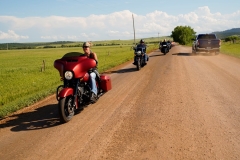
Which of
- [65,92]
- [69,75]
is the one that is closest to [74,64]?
[69,75]

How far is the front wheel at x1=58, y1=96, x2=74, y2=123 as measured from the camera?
5395mm

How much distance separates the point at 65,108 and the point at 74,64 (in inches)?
43.3

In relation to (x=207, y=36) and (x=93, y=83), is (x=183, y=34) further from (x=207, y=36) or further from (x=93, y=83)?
(x=93, y=83)

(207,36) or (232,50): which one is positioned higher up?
(207,36)

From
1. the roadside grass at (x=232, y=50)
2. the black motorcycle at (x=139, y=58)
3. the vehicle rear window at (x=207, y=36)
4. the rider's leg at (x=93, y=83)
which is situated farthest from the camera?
the roadside grass at (x=232, y=50)

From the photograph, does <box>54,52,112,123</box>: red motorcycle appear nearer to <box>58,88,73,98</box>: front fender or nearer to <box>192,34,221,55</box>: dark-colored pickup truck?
<box>58,88,73,98</box>: front fender

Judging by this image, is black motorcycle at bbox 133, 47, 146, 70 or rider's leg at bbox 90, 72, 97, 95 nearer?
rider's leg at bbox 90, 72, 97, 95

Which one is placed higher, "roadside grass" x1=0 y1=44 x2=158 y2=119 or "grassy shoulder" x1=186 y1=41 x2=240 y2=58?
"grassy shoulder" x1=186 y1=41 x2=240 y2=58

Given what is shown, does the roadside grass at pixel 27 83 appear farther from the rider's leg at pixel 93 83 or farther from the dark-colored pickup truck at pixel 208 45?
the dark-colored pickup truck at pixel 208 45

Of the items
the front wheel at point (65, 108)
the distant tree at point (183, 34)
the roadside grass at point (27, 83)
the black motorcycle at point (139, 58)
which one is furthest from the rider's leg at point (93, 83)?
the distant tree at point (183, 34)

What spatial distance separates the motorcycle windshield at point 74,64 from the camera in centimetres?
575

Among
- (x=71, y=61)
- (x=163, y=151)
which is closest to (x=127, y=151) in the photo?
(x=163, y=151)

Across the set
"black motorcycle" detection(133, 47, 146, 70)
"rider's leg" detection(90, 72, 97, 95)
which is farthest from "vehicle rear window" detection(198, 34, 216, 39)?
"rider's leg" detection(90, 72, 97, 95)

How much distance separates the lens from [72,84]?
5.96m
